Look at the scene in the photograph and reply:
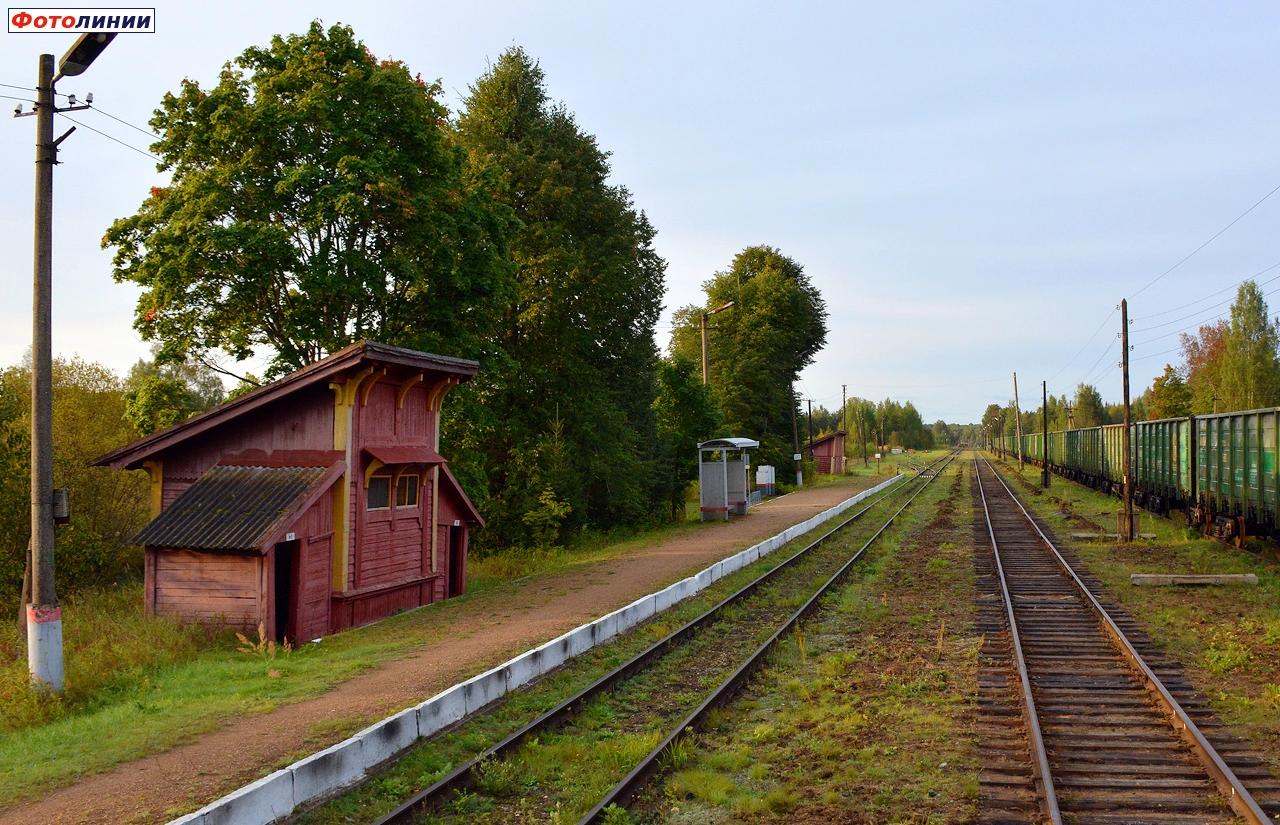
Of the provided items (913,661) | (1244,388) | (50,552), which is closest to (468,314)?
(50,552)

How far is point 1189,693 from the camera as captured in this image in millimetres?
10562

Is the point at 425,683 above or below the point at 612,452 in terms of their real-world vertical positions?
below

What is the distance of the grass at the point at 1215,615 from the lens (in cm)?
1005

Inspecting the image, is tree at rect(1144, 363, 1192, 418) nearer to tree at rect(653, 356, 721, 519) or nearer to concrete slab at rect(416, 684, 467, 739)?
tree at rect(653, 356, 721, 519)

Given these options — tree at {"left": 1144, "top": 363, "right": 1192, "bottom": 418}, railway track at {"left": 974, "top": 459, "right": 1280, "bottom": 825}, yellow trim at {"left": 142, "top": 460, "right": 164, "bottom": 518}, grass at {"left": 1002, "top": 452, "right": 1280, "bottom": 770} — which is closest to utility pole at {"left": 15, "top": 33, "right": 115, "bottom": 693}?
yellow trim at {"left": 142, "top": 460, "right": 164, "bottom": 518}

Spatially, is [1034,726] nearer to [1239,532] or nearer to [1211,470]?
[1239,532]

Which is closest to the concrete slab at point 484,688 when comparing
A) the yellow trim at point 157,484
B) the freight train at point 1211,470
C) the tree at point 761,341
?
the yellow trim at point 157,484

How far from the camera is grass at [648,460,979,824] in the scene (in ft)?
25.0

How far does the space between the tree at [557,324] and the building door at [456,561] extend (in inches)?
289

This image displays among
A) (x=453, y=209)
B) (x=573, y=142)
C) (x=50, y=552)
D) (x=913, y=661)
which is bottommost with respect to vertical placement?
(x=913, y=661)

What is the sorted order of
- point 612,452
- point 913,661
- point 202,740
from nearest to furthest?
point 202,740 < point 913,661 < point 612,452

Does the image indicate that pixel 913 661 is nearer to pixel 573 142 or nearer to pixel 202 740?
pixel 202 740

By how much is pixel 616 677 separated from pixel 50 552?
24.1 feet

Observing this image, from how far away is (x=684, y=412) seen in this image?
44.4 meters
